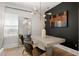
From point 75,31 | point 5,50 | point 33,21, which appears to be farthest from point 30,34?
point 75,31

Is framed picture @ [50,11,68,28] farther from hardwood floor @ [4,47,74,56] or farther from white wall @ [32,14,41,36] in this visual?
hardwood floor @ [4,47,74,56]

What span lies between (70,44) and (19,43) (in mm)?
836

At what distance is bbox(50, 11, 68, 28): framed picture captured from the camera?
1.62m

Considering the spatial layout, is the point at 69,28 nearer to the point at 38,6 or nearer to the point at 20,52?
the point at 38,6

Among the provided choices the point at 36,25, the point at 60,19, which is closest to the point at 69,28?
the point at 60,19

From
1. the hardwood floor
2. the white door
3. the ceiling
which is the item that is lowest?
the hardwood floor

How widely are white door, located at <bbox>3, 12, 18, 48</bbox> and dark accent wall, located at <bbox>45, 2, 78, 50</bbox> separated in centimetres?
52

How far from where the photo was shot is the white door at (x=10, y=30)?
1.53m

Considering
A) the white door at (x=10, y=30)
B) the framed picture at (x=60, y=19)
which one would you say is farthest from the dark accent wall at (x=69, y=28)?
the white door at (x=10, y=30)

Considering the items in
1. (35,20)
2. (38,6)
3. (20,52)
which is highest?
(38,6)

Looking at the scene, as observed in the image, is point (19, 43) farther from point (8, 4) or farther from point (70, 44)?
point (70, 44)

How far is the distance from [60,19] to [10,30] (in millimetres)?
847

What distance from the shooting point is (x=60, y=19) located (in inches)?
64.1

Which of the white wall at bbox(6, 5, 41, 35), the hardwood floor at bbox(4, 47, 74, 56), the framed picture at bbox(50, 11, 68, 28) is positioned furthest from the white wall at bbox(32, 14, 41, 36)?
the hardwood floor at bbox(4, 47, 74, 56)
